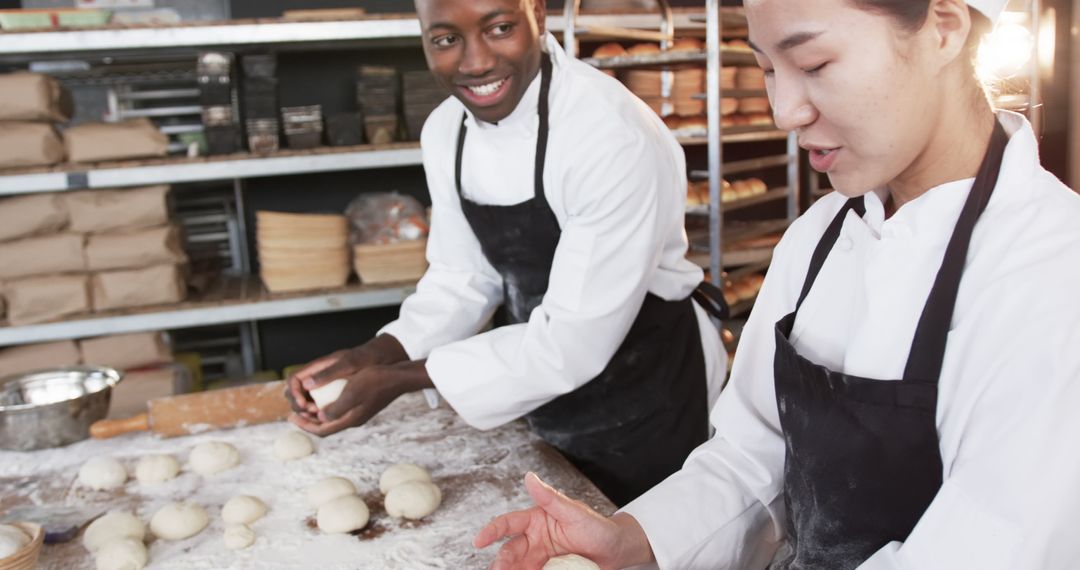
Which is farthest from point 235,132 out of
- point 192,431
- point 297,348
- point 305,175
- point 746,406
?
point 746,406

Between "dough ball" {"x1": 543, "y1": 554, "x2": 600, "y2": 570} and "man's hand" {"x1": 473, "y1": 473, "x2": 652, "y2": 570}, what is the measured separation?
0.03 metres

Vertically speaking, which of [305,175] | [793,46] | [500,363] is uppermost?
[793,46]

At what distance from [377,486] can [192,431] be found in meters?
0.53

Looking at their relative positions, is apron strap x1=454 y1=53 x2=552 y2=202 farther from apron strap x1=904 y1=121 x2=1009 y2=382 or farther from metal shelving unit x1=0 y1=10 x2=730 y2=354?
metal shelving unit x1=0 y1=10 x2=730 y2=354

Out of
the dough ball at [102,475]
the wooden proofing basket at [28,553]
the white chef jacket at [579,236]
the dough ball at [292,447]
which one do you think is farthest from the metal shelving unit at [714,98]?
the wooden proofing basket at [28,553]

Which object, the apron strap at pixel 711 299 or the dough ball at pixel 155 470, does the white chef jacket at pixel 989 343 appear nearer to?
the apron strap at pixel 711 299

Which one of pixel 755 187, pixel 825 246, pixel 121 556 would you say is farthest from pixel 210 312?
pixel 825 246

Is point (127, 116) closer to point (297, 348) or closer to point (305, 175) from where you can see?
point (305, 175)

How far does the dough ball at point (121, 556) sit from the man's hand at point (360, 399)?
402 millimetres

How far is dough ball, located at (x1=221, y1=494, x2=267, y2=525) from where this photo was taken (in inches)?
57.2

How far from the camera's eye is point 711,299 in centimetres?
211

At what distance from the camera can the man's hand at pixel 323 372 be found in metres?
1.74

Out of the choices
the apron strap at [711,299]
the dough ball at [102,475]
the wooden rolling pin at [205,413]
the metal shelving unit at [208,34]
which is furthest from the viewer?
the metal shelving unit at [208,34]

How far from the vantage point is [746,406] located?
1.22 meters
